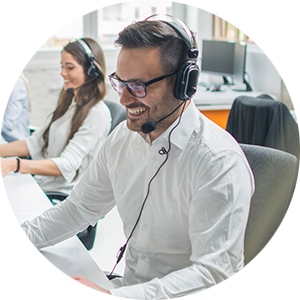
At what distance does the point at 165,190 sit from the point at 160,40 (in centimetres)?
37

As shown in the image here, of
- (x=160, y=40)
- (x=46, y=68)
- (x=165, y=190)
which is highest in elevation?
(x=160, y=40)

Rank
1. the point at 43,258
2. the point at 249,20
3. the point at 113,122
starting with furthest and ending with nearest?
the point at 249,20 → the point at 113,122 → the point at 43,258

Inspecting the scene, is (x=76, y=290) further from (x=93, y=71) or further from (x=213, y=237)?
(x=93, y=71)

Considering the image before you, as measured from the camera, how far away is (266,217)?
1.06m

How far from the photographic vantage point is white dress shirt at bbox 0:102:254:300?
0.80m

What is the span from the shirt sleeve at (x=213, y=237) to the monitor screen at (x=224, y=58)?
3.15 m

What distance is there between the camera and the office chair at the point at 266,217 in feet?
3.42

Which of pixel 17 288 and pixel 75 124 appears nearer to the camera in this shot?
pixel 17 288

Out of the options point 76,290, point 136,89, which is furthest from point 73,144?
point 76,290

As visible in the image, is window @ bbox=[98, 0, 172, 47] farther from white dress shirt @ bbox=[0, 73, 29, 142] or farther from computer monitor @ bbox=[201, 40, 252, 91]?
white dress shirt @ bbox=[0, 73, 29, 142]

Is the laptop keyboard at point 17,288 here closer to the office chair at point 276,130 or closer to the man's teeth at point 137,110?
the man's teeth at point 137,110

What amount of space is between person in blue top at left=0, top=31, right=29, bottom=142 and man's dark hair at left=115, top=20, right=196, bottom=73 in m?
1.94

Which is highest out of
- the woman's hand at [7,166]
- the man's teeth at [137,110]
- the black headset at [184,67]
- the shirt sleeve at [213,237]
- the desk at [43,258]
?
the black headset at [184,67]

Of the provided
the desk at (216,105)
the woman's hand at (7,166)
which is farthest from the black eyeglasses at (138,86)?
the desk at (216,105)
